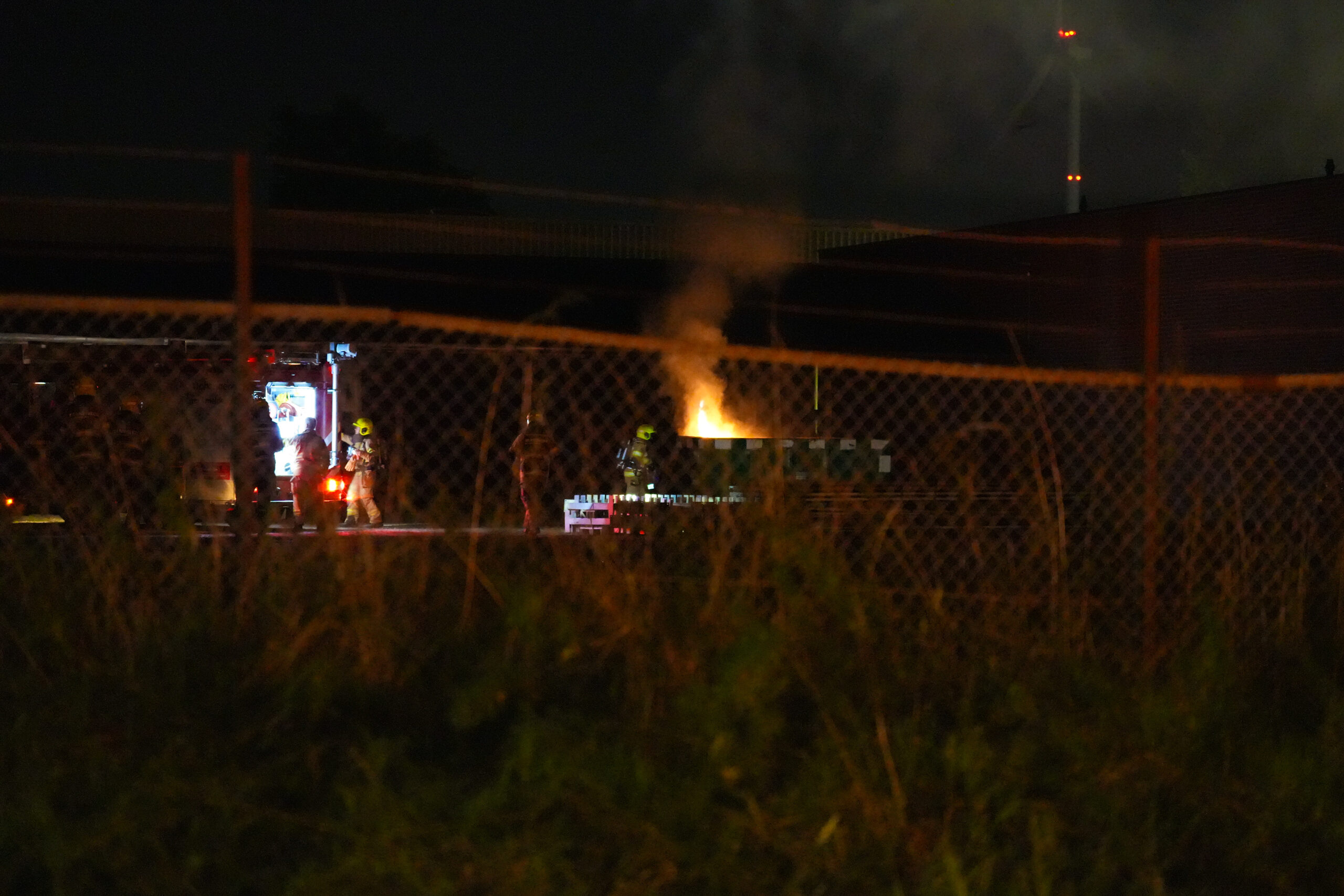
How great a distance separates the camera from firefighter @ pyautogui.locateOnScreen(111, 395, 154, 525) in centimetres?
599

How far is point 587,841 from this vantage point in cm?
405

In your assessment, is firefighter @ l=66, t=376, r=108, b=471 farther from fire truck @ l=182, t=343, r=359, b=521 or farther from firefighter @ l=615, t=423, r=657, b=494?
firefighter @ l=615, t=423, r=657, b=494

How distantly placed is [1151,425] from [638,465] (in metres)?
9.21

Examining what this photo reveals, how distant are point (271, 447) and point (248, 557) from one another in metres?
7.55

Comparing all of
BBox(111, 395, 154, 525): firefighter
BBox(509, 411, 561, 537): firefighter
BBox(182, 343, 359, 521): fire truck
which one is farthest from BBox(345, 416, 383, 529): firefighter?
BBox(111, 395, 154, 525): firefighter

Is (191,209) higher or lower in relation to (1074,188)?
lower

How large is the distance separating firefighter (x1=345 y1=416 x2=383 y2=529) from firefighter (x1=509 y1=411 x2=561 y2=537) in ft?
6.31

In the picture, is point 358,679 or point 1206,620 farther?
point 1206,620

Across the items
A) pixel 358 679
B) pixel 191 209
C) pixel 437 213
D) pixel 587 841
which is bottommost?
pixel 587 841

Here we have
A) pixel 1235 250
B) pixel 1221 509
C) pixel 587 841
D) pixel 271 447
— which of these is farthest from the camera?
pixel 1235 250

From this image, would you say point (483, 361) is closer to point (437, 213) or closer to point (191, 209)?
point (191, 209)

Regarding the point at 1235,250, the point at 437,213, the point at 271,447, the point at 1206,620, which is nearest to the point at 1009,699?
the point at 1206,620

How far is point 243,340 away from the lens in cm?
532

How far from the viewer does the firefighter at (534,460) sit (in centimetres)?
1070
